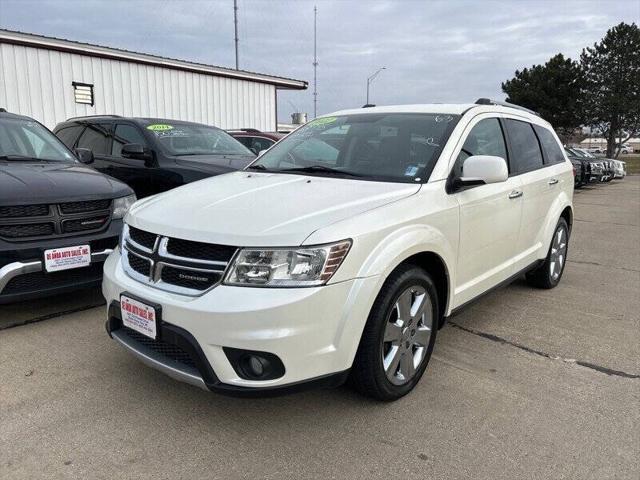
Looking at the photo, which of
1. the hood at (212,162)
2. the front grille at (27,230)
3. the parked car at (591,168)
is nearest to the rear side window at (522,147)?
the hood at (212,162)

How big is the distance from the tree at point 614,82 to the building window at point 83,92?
121 feet

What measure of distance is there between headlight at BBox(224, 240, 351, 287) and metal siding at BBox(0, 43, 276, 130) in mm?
11533

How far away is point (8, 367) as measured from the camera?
129 inches

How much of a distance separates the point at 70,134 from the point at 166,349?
6.10 meters

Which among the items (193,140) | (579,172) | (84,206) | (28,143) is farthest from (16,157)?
(579,172)

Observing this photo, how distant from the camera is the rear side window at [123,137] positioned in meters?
6.70

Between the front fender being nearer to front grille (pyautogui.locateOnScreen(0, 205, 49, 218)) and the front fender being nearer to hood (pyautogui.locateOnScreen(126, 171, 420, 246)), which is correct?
hood (pyautogui.locateOnScreen(126, 171, 420, 246))

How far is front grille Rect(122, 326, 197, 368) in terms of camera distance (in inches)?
100

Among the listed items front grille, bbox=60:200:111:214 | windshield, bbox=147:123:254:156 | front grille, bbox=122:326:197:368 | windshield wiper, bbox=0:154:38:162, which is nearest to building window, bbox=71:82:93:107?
windshield, bbox=147:123:254:156

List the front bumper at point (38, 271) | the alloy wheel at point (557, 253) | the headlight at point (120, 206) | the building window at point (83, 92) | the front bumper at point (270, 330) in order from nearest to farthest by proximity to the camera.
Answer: the front bumper at point (270, 330), the front bumper at point (38, 271), the headlight at point (120, 206), the alloy wheel at point (557, 253), the building window at point (83, 92)

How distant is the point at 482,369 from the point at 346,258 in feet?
4.95

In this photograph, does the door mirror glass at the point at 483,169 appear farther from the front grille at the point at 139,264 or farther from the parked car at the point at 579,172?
the parked car at the point at 579,172

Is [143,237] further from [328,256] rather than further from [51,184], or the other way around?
[51,184]

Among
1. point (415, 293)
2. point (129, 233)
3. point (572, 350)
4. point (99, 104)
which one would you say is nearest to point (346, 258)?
point (415, 293)
